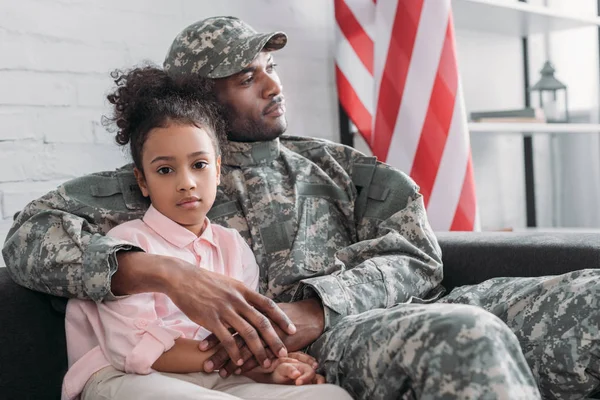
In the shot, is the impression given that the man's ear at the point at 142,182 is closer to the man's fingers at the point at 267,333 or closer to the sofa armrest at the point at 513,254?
the man's fingers at the point at 267,333

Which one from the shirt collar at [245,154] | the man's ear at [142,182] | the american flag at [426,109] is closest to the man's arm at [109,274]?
the man's ear at [142,182]

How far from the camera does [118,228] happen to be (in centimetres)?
152

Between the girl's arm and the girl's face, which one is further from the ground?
the girl's face

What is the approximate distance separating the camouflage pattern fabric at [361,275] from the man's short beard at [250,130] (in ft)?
0.08

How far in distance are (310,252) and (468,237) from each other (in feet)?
1.12

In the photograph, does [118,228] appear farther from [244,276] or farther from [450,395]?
[450,395]

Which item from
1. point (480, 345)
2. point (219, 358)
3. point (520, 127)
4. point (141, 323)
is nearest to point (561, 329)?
point (480, 345)

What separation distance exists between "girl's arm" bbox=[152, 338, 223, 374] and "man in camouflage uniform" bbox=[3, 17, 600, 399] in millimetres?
22

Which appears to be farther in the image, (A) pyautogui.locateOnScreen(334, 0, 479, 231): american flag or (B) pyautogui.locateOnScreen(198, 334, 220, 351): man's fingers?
(A) pyautogui.locateOnScreen(334, 0, 479, 231): american flag

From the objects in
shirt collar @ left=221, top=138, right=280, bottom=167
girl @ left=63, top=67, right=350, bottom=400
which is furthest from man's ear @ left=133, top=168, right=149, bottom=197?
shirt collar @ left=221, top=138, right=280, bottom=167

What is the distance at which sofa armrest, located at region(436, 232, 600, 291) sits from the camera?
1595 millimetres

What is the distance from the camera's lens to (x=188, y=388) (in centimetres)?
118

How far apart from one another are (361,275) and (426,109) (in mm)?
1010

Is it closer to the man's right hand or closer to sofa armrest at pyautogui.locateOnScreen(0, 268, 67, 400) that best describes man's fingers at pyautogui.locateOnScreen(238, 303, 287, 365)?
the man's right hand
